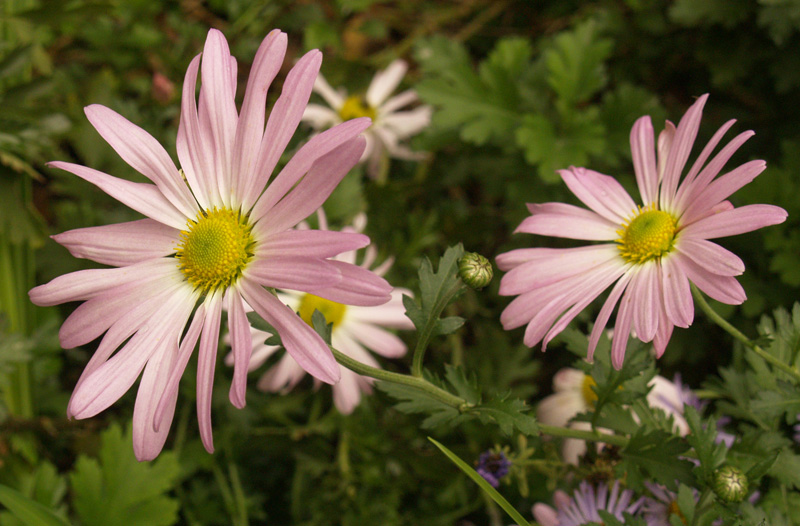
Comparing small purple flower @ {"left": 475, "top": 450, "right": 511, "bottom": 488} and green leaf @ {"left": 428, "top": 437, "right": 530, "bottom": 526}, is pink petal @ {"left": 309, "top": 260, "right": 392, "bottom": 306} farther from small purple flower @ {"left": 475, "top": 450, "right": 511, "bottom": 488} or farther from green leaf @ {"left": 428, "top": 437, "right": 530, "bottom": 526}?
small purple flower @ {"left": 475, "top": 450, "right": 511, "bottom": 488}

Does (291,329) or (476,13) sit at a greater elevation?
(476,13)

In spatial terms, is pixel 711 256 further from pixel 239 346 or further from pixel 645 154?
pixel 239 346

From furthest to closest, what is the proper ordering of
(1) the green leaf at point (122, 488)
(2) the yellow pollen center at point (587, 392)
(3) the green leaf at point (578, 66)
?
1. (3) the green leaf at point (578, 66)
2. (2) the yellow pollen center at point (587, 392)
3. (1) the green leaf at point (122, 488)

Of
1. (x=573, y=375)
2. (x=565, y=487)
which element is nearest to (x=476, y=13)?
(x=573, y=375)

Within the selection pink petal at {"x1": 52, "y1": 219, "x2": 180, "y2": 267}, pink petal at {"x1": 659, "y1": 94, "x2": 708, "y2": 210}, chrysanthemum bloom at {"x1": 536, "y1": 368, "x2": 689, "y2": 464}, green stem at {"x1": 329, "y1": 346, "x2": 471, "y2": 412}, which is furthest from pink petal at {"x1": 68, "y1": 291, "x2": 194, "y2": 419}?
chrysanthemum bloom at {"x1": 536, "y1": 368, "x2": 689, "y2": 464}

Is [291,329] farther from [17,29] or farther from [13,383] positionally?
[17,29]

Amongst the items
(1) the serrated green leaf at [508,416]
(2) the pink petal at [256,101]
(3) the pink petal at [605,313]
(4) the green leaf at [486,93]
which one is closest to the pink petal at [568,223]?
(3) the pink petal at [605,313]

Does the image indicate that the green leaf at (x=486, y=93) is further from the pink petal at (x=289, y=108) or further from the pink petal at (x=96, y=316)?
the pink petal at (x=96, y=316)
